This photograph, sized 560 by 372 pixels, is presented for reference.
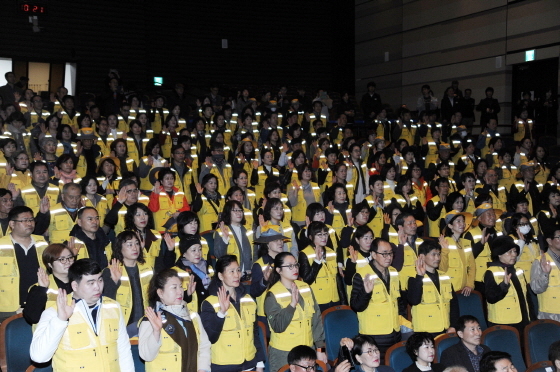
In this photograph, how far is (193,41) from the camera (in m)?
18.2

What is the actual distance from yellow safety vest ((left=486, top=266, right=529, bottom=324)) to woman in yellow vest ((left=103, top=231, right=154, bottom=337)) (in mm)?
3265

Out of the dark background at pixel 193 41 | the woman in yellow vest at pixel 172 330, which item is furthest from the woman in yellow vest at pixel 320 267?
the dark background at pixel 193 41

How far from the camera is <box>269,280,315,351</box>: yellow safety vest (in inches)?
197

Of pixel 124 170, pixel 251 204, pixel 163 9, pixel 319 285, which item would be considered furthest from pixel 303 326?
pixel 163 9

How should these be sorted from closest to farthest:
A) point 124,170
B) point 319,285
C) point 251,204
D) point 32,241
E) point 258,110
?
1. point 32,241
2. point 319,285
3. point 251,204
4. point 124,170
5. point 258,110

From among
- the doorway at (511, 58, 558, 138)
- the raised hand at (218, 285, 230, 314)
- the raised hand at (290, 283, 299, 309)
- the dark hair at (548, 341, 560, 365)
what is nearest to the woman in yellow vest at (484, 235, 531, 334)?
the dark hair at (548, 341, 560, 365)

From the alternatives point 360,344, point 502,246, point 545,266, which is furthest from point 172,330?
point 545,266

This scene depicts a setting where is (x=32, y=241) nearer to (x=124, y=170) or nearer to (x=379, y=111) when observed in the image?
(x=124, y=170)

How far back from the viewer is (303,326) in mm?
5043

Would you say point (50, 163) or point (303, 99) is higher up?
point (303, 99)

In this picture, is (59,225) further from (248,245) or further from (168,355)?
(168,355)

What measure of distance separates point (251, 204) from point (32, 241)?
3.81m

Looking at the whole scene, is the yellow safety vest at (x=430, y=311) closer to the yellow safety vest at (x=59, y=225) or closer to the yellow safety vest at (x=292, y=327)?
the yellow safety vest at (x=292, y=327)

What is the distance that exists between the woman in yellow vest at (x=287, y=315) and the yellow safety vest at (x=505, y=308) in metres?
1.93
